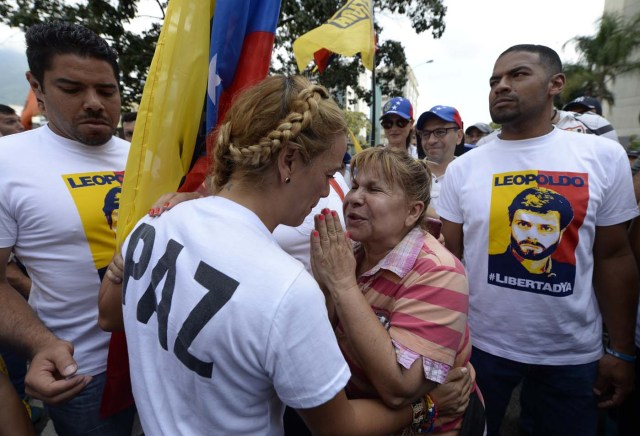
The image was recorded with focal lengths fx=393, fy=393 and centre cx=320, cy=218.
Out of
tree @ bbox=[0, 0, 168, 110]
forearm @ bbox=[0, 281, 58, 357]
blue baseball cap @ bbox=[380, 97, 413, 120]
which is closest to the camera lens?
forearm @ bbox=[0, 281, 58, 357]

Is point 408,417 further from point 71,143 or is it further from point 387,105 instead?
point 387,105

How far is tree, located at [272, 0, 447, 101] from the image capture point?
8086 millimetres

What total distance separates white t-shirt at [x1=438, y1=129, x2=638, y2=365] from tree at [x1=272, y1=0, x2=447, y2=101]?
7.06 m

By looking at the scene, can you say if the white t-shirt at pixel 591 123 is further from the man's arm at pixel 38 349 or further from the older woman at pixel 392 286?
the man's arm at pixel 38 349

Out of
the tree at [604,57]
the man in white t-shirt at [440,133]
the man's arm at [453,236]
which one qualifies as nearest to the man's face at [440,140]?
the man in white t-shirt at [440,133]

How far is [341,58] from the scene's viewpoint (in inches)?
408

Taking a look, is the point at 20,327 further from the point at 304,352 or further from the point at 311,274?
the point at 304,352

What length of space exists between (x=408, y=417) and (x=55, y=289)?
5.05ft

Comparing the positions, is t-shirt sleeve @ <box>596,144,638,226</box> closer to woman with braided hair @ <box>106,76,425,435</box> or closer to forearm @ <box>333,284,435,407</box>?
forearm @ <box>333,284,435,407</box>

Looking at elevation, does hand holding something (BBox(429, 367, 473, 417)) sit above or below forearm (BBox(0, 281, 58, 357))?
below

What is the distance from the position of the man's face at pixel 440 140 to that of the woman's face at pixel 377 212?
2128 mm

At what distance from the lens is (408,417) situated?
126cm

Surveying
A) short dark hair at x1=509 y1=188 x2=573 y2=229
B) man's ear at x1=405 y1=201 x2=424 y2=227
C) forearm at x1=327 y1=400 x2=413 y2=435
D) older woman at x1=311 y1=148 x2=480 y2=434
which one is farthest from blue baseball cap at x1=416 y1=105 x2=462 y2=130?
forearm at x1=327 y1=400 x2=413 y2=435

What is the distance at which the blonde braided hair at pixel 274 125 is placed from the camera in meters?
1.05
